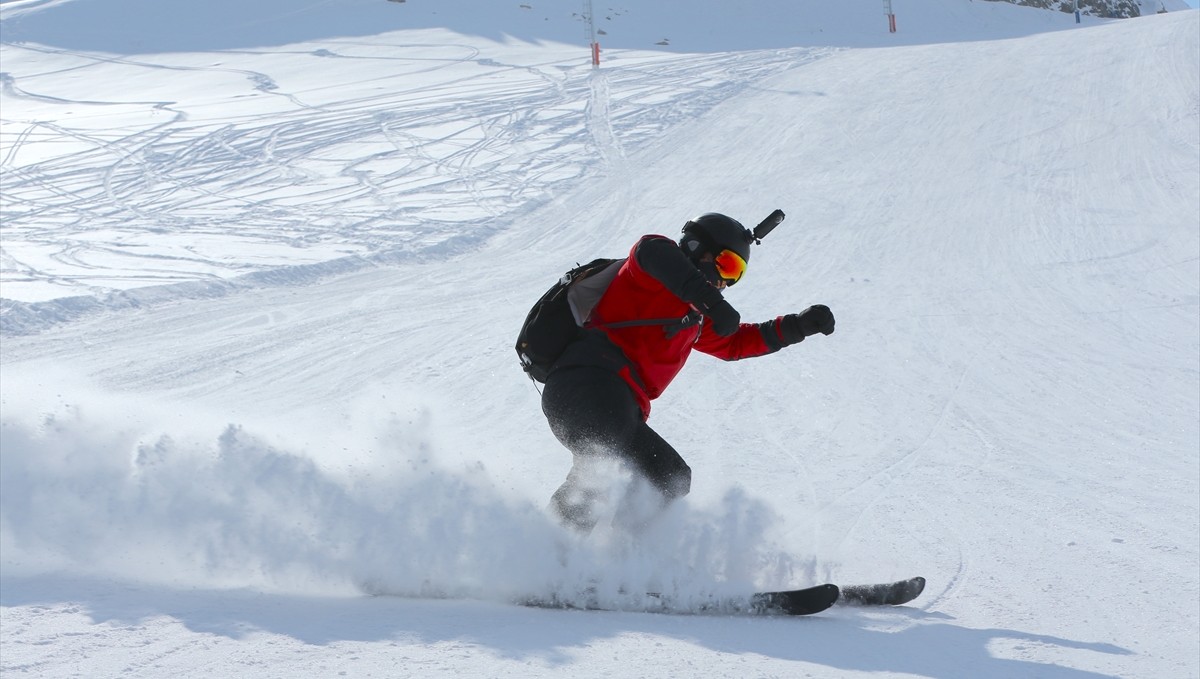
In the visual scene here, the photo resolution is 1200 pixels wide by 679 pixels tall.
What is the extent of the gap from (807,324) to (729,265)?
0.46 metres

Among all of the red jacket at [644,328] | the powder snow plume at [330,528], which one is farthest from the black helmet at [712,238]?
the powder snow plume at [330,528]

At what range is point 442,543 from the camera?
4.08 meters

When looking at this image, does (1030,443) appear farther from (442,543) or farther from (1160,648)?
(442,543)

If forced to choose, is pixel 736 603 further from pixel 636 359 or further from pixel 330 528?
pixel 330 528

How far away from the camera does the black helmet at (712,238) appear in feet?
13.7

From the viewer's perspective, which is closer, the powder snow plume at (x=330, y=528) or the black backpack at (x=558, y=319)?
the powder snow plume at (x=330, y=528)

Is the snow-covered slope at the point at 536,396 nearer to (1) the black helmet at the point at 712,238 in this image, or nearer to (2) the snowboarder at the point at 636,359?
(2) the snowboarder at the point at 636,359

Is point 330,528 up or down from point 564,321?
down

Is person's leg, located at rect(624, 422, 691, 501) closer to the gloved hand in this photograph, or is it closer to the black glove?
the gloved hand

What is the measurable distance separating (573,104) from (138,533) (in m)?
17.3

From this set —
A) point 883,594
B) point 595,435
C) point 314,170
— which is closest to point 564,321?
point 595,435

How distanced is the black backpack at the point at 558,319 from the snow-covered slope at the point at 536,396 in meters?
0.61

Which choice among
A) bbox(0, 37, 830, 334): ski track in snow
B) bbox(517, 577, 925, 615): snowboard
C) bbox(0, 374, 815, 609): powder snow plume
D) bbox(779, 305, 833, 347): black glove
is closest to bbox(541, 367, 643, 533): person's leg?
bbox(0, 374, 815, 609): powder snow plume

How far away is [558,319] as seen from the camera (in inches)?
163
